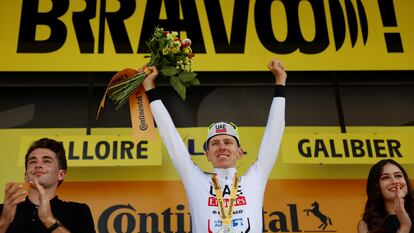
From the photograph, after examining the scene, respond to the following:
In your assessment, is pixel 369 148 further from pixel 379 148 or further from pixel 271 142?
pixel 271 142

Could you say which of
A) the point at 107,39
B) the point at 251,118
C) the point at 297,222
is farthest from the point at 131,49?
the point at 297,222

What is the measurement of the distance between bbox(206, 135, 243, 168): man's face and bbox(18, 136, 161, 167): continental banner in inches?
19.6

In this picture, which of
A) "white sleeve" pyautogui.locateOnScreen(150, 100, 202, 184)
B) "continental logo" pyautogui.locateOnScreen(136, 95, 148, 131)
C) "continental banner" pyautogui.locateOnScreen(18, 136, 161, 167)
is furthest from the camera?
"continental banner" pyautogui.locateOnScreen(18, 136, 161, 167)

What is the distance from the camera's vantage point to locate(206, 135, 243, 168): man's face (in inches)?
101

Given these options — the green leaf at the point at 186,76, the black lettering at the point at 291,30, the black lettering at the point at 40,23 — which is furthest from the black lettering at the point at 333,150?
the black lettering at the point at 40,23

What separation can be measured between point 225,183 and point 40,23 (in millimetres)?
1830

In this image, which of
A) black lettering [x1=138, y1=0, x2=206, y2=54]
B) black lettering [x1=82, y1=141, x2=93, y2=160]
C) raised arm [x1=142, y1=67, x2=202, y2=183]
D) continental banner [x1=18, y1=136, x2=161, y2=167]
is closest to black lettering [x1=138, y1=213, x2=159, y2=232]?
continental banner [x1=18, y1=136, x2=161, y2=167]

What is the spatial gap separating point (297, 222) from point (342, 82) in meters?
1.27

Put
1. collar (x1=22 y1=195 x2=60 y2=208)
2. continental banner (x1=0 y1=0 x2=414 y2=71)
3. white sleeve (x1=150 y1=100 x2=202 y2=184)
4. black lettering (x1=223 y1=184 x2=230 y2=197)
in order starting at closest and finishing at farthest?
collar (x1=22 y1=195 x2=60 y2=208) → black lettering (x1=223 y1=184 x2=230 y2=197) → white sleeve (x1=150 y1=100 x2=202 y2=184) → continental banner (x1=0 y1=0 x2=414 y2=71)

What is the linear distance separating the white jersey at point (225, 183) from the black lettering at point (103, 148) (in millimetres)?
520

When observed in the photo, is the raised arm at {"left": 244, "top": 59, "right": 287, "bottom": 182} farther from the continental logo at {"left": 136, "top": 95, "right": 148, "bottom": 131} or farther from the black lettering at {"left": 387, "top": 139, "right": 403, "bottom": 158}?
the black lettering at {"left": 387, "top": 139, "right": 403, "bottom": 158}

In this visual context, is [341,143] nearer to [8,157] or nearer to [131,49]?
[131,49]

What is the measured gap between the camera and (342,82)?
3.86 m

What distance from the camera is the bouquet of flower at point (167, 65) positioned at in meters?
2.67
